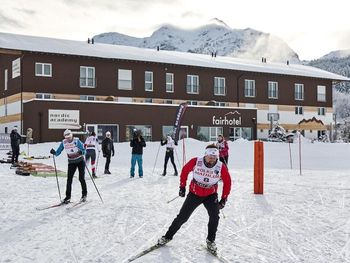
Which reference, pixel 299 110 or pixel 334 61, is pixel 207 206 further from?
pixel 334 61

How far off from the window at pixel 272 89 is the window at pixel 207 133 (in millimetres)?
9482

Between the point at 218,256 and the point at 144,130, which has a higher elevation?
the point at 144,130

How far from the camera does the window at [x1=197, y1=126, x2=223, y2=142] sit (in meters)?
36.4

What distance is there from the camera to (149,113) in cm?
3409

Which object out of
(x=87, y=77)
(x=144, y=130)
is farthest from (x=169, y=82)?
(x=87, y=77)

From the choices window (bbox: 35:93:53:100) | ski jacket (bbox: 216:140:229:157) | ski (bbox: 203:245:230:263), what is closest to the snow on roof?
window (bbox: 35:93:53:100)

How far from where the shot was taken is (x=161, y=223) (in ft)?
28.9

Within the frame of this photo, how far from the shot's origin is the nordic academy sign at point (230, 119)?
37.1 meters

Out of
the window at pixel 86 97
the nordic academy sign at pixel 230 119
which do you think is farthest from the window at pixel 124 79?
the nordic academy sign at pixel 230 119

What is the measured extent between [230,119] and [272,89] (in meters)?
8.80

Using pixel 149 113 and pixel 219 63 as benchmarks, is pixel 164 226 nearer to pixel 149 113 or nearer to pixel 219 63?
pixel 149 113

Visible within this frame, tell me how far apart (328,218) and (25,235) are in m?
5.98

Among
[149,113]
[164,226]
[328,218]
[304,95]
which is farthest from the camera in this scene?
[304,95]

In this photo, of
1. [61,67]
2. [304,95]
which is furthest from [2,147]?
[304,95]
